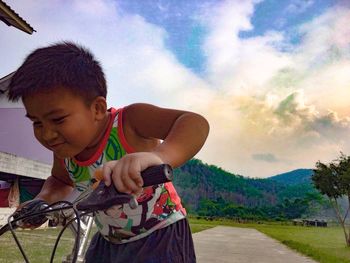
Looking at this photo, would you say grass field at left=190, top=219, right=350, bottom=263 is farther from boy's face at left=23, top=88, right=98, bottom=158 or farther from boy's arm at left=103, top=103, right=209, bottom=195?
boy's face at left=23, top=88, right=98, bottom=158

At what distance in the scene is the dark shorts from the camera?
142 cm

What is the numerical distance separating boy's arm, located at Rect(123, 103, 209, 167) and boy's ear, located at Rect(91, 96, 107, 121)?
0.11 meters

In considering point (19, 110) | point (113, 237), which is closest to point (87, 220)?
point (113, 237)

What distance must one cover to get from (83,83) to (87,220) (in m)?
0.43

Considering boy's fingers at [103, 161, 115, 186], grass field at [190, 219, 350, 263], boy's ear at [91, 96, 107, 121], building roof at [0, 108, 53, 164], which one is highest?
building roof at [0, 108, 53, 164]

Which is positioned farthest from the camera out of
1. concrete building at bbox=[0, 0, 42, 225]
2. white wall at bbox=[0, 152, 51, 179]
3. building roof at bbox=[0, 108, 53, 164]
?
building roof at bbox=[0, 108, 53, 164]

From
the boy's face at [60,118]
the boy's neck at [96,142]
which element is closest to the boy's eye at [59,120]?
the boy's face at [60,118]

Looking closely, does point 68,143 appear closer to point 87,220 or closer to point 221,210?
point 87,220

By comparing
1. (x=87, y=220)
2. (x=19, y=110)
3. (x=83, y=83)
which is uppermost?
(x=19, y=110)

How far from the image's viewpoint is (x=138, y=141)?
1491 millimetres

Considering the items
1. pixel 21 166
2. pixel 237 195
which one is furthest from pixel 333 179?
pixel 237 195

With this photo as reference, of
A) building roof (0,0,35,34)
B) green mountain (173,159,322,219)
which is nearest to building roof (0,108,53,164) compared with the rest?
building roof (0,0,35,34)

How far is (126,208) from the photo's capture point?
57.9 inches

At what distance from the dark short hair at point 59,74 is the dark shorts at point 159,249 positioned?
1.48 feet
